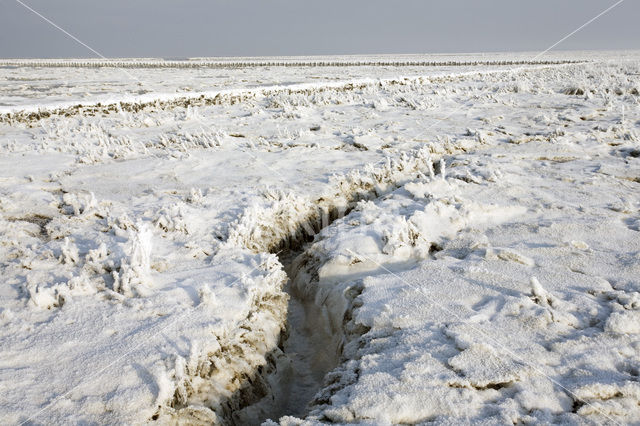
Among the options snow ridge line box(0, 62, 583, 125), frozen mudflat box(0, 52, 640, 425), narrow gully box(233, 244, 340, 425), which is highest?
snow ridge line box(0, 62, 583, 125)

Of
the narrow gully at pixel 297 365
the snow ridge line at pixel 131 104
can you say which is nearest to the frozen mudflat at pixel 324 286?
the narrow gully at pixel 297 365

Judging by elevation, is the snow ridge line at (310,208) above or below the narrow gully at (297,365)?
above

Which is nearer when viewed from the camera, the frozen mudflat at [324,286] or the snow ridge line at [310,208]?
the frozen mudflat at [324,286]

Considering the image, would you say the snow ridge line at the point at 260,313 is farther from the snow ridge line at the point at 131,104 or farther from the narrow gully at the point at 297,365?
the snow ridge line at the point at 131,104

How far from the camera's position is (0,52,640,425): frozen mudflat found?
8.96 feet

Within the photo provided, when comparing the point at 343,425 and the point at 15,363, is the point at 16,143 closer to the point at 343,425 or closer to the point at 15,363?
the point at 15,363

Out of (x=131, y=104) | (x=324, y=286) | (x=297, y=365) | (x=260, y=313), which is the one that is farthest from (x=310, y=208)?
(x=131, y=104)

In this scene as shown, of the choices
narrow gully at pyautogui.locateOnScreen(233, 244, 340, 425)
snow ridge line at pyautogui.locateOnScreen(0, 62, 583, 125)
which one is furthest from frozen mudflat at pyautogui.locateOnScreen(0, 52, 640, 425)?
snow ridge line at pyautogui.locateOnScreen(0, 62, 583, 125)

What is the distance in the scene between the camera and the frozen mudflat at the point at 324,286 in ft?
8.96

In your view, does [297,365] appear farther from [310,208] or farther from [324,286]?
[310,208]

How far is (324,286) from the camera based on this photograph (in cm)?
459

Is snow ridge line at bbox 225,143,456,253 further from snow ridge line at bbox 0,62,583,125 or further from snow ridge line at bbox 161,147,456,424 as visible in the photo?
snow ridge line at bbox 0,62,583,125

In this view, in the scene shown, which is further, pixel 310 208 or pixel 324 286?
pixel 310 208

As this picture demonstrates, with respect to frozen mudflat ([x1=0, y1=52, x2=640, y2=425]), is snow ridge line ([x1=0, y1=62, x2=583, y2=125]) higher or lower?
higher
